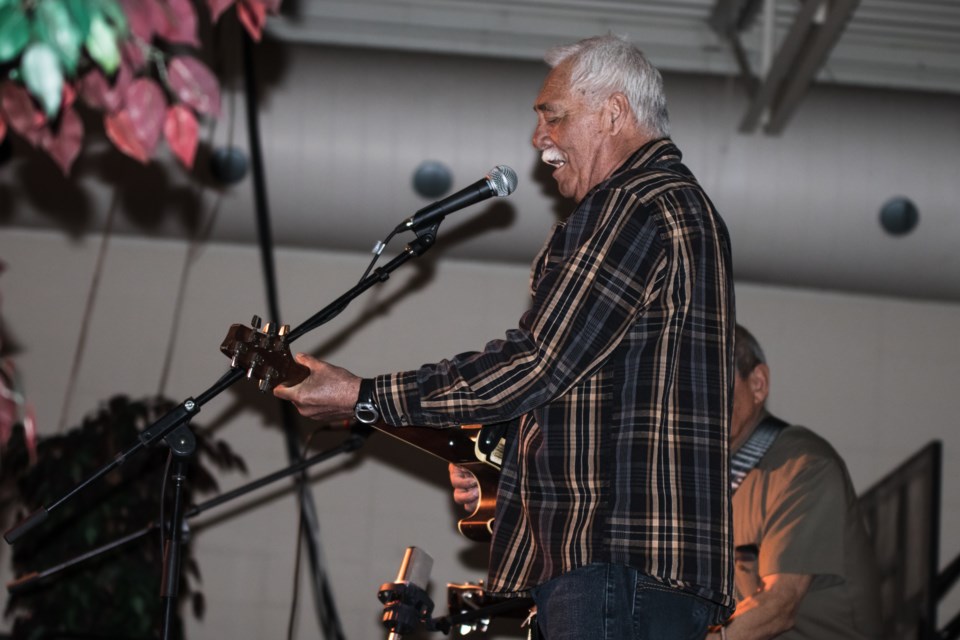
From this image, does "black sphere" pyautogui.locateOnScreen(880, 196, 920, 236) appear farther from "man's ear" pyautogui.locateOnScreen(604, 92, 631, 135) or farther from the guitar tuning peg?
the guitar tuning peg

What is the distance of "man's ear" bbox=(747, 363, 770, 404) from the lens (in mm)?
3312

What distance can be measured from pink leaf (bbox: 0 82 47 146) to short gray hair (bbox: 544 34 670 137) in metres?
0.91

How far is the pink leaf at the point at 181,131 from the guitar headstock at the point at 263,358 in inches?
11.3

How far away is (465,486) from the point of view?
2.50 meters

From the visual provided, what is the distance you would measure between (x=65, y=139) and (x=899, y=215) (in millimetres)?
3756

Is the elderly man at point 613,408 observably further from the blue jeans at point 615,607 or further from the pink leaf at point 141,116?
the pink leaf at point 141,116

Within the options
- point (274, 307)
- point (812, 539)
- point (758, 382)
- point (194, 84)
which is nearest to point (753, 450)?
point (758, 382)

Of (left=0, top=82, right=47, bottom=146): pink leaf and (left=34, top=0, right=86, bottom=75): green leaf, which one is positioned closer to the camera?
(left=34, top=0, right=86, bottom=75): green leaf

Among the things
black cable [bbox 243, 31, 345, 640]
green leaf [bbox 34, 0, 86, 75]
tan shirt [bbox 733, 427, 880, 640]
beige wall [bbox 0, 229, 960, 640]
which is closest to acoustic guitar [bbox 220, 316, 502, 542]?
green leaf [bbox 34, 0, 86, 75]

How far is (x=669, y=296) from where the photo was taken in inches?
77.2

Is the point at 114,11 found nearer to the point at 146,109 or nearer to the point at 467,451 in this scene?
the point at 146,109

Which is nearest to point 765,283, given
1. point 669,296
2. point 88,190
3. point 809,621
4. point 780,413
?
point 780,413

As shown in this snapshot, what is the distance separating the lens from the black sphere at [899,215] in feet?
16.2

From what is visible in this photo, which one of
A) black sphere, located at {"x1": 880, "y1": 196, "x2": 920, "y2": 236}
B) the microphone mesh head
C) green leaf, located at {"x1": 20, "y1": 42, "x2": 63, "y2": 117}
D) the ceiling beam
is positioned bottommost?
green leaf, located at {"x1": 20, "y1": 42, "x2": 63, "y2": 117}
